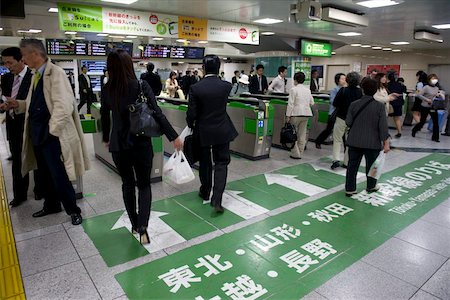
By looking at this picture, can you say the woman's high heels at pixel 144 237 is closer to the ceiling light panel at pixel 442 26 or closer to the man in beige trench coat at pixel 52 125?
the man in beige trench coat at pixel 52 125

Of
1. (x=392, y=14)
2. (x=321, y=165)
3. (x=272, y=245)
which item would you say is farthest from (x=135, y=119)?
(x=392, y=14)

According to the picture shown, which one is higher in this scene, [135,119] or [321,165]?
[135,119]

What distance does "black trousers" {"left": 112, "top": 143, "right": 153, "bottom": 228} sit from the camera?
7.94ft

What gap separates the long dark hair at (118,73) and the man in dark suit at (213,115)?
0.85m

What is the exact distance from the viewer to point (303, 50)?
11.2m

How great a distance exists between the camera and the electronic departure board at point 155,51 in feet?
34.8

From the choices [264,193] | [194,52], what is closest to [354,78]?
[264,193]

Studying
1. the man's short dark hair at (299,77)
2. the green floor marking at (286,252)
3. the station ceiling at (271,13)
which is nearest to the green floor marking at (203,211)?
the green floor marking at (286,252)

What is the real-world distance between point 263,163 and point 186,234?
2.58 meters

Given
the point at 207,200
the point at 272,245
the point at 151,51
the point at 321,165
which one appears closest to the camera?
the point at 272,245

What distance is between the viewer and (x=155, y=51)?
10703 mm

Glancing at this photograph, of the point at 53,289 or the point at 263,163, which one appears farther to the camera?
the point at 263,163

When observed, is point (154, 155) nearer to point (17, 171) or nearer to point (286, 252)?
point (17, 171)

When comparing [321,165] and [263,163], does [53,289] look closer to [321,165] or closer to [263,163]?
[263,163]
